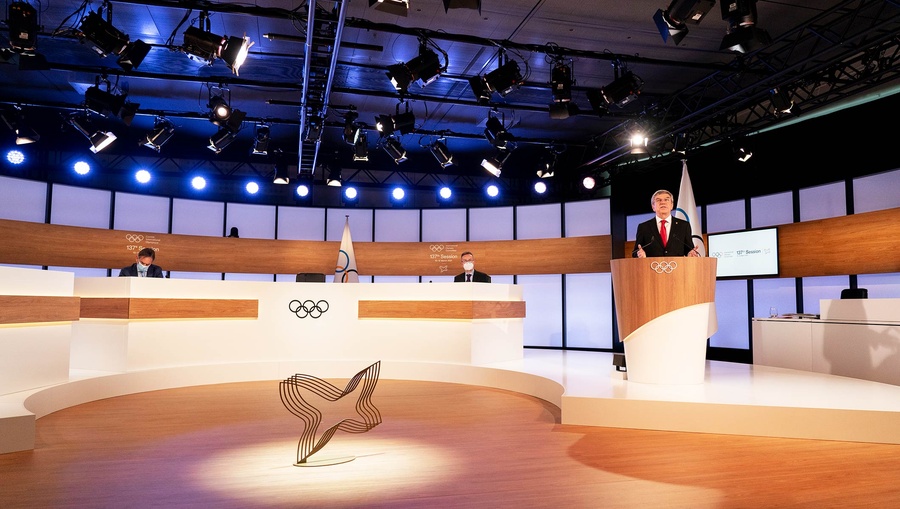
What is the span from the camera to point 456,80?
9172mm

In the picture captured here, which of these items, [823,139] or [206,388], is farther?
[823,139]

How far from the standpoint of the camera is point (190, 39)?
6.36 metres

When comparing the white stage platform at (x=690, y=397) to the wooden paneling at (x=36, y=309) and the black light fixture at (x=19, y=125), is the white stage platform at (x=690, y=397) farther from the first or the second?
the black light fixture at (x=19, y=125)

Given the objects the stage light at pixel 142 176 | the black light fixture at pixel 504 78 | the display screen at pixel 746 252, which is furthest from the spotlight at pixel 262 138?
the display screen at pixel 746 252

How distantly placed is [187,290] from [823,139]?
9349 millimetres

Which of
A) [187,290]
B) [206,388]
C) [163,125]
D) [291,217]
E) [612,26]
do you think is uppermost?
[612,26]

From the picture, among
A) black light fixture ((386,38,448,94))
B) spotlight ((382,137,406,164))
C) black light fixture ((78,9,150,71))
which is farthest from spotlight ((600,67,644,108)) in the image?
black light fixture ((78,9,150,71))

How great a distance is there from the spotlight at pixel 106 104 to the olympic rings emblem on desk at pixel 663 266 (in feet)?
24.7

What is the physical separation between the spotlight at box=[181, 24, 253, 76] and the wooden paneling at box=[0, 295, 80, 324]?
9.48 feet

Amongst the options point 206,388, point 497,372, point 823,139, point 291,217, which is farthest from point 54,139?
point 823,139

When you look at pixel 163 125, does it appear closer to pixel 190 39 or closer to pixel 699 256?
pixel 190 39

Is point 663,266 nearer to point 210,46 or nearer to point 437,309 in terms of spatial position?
point 437,309

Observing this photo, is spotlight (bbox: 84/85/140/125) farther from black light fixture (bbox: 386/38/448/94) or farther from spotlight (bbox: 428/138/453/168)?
spotlight (bbox: 428/138/453/168)

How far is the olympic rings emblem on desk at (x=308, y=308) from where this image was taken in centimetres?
838
